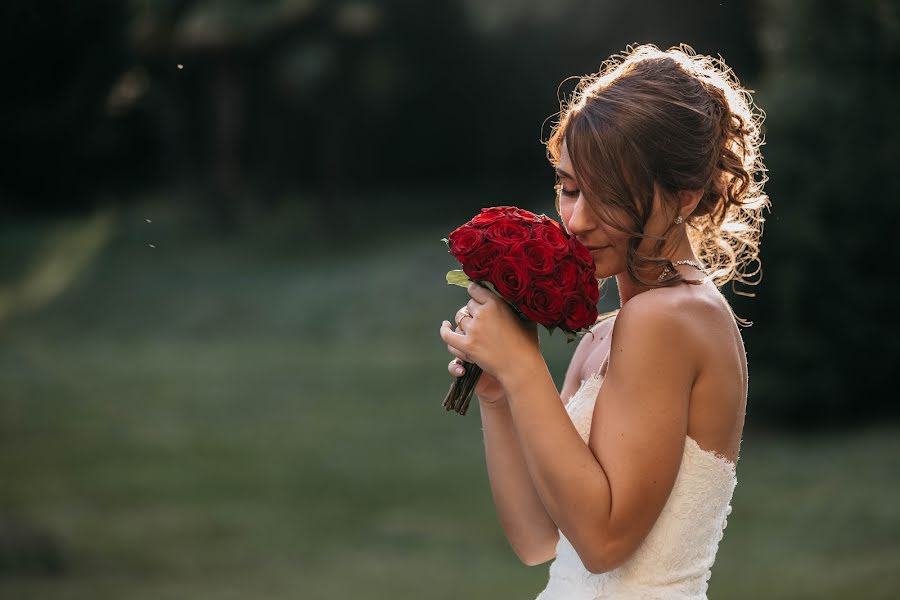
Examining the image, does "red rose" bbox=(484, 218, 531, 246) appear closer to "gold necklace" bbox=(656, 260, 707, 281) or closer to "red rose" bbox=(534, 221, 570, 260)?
"red rose" bbox=(534, 221, 570, 260)

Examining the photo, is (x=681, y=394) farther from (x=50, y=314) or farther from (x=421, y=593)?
(x=50, y=314)

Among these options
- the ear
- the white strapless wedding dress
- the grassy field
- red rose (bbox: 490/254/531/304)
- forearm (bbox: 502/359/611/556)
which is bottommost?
the grassy field

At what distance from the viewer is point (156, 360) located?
19.5 metres

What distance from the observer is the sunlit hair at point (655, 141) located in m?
2.34

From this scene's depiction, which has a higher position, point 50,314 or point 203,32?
point 203,32

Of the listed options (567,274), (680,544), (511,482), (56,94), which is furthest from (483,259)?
(56,94)

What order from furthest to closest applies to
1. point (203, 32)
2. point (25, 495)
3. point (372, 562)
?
point (203, 32) → point (25, 495) → point (372, 562)

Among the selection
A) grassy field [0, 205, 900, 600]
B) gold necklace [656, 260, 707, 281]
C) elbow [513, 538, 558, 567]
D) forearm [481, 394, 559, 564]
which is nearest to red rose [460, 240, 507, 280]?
gold necklace [656, 260, 707, 281]

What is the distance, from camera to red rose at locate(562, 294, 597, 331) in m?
2.37

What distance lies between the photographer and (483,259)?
2.40 meters

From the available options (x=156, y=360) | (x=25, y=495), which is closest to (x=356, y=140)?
(x=156, y=360)

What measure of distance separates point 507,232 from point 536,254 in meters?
0.10

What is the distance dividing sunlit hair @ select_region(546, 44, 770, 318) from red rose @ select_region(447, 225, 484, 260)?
24 centimetres

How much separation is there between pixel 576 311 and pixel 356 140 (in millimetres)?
27911
